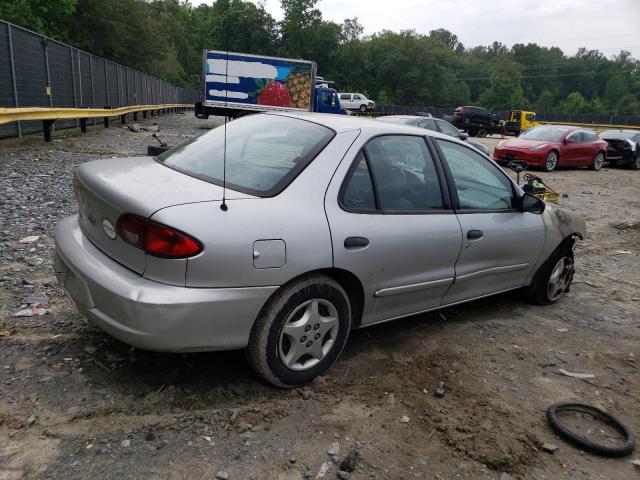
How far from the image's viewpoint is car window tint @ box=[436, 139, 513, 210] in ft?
12.5

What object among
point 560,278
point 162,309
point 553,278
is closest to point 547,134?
point 560,278

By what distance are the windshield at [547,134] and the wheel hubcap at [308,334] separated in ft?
49.6

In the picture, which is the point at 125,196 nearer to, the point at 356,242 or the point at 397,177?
the point at 356,242

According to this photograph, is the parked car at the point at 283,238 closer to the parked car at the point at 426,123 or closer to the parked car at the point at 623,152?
the parked car at the point at 426,123

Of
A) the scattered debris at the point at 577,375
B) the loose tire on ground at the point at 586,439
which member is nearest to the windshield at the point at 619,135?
the scattered debris at the point at 577,375

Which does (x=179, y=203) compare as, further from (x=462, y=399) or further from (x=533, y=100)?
(x=533, y=100)

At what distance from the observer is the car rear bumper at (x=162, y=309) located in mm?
2451

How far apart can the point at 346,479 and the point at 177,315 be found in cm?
108

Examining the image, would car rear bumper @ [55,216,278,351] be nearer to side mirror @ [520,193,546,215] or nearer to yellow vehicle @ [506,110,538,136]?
side mirror @ [520,193,546,215]

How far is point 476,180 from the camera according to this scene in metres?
4.03

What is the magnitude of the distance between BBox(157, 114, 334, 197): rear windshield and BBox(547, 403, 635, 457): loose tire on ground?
1.99 m

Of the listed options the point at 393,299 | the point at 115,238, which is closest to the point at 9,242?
the point at 115,238

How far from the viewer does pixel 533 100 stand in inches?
4931

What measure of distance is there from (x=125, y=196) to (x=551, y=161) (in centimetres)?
1569
